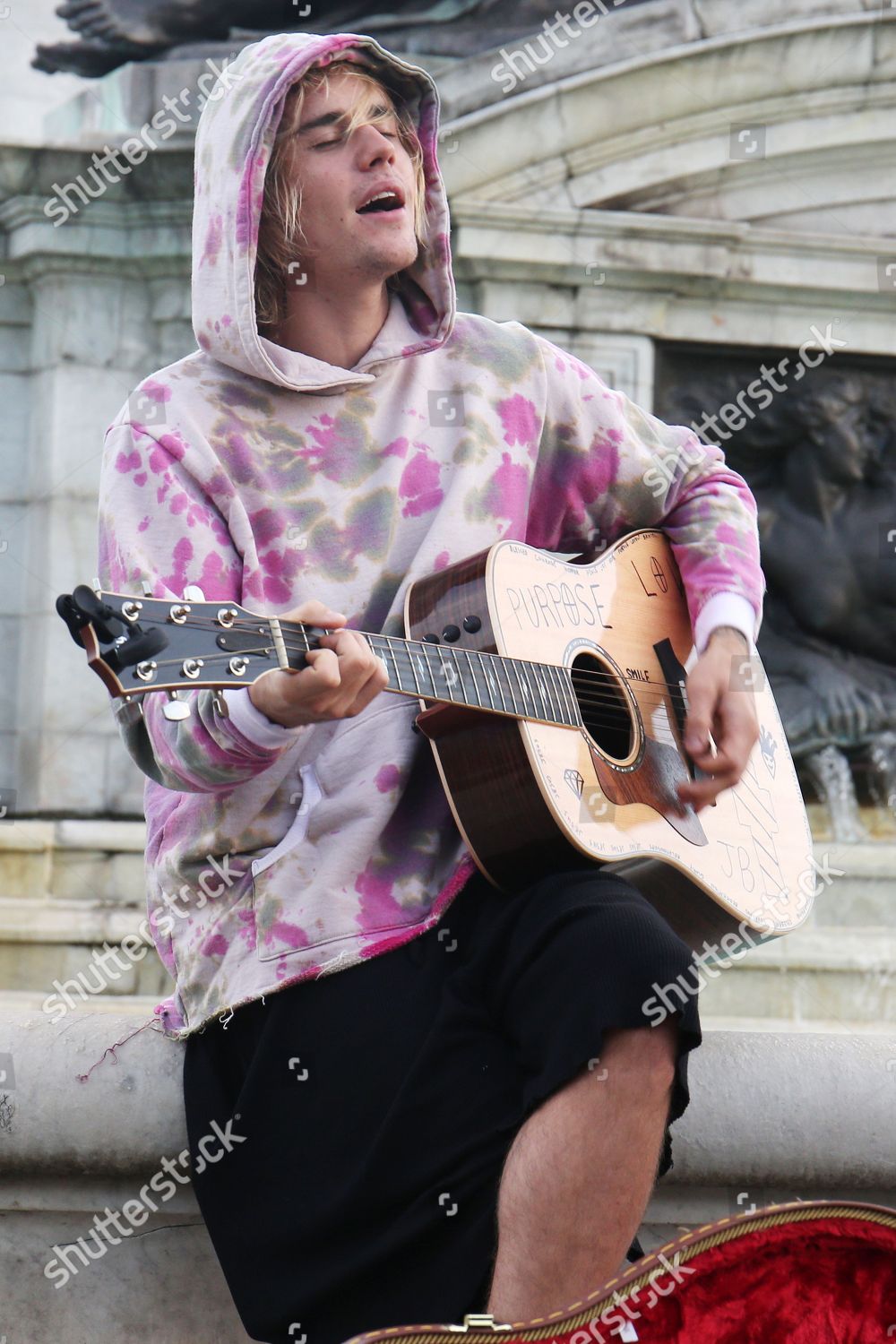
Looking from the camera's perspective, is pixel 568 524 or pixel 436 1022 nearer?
pixel 436 1022

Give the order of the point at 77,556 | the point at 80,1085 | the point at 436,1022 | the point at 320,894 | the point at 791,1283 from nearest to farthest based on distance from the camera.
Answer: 1. the point at 791,1283
2. the point at 436,1022
3. the point at 320,894
4. the point at 80,1085
5. the point at 77,556

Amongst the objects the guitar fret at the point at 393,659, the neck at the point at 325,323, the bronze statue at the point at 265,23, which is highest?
the bronze statue at the point at 265,23

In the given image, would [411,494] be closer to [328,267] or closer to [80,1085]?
[328,267]

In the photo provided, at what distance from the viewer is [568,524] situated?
2.48 metres

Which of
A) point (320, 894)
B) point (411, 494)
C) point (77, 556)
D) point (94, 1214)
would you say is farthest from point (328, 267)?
point (77, 556)

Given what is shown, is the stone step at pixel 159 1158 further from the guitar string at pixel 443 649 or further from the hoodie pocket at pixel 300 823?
the guitar string at pixel 443 649

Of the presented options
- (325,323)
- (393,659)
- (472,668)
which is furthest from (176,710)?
(325,323)

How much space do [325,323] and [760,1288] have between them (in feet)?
4.60

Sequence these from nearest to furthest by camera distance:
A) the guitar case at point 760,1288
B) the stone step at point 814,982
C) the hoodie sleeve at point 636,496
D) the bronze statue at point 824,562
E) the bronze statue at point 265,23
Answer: the guitar case at point 760,1288
the hoodie sleeve at point 636,496
the stone step at point 814,982
the bronze statue at point 265,23
the bronze statue at point 824,562

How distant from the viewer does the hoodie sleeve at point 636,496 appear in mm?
2406

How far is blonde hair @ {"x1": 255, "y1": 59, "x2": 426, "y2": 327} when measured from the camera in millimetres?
2223

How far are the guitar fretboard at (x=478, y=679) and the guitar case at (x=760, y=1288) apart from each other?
0.67 meters

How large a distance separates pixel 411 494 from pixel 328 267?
1.16ft

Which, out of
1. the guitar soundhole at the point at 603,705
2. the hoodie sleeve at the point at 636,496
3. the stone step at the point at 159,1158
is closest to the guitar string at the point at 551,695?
the guitar soundhole at the point at 603,705
